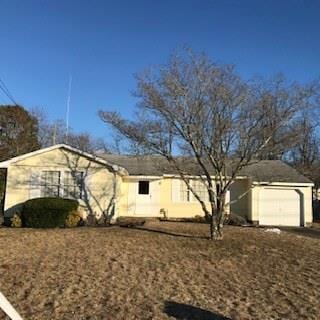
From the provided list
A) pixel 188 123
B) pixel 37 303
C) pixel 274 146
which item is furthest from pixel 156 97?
pixel 37 303

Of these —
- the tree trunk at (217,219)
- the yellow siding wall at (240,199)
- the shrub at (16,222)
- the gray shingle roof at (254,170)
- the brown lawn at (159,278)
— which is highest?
the gray shingle roof at (254,170)

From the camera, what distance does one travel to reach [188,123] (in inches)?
535

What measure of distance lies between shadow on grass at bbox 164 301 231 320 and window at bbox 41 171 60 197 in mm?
14392

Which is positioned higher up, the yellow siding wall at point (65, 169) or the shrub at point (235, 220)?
the yellow siding wall at point (65, 169)

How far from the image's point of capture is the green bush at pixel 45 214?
59.6 ft

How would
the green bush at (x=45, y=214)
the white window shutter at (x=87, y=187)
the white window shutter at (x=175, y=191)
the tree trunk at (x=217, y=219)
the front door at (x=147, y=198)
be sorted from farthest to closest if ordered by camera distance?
1. the white window shutter at (x=175, y=191)
2. the front door at (x=147, y=198)
3. the white window shutter at (x=87, y=187)
4. the green bush at (x=45, y=214)
5. the tree trunk at (x=217, y=219)

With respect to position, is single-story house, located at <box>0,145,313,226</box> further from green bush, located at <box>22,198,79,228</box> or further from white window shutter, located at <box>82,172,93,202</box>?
green bush, located at <box>22,198,79,228</box>

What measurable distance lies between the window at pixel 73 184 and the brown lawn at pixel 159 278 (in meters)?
6.10

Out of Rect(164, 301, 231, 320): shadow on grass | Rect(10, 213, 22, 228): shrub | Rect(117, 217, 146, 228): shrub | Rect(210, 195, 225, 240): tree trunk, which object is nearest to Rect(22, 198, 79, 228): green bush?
Rect(10, 213, 22, 228): shrub

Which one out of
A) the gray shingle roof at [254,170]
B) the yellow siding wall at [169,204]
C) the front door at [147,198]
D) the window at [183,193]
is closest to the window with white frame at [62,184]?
the gray shingle roof at [254,170]

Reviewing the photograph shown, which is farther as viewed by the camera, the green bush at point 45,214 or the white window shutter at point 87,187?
the white window shutter at point 87,187

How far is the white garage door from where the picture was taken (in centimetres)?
2317

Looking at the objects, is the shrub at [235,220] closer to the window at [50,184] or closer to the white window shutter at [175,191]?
the white window shutter at [175,191]

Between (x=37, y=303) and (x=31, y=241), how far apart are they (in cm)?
709
